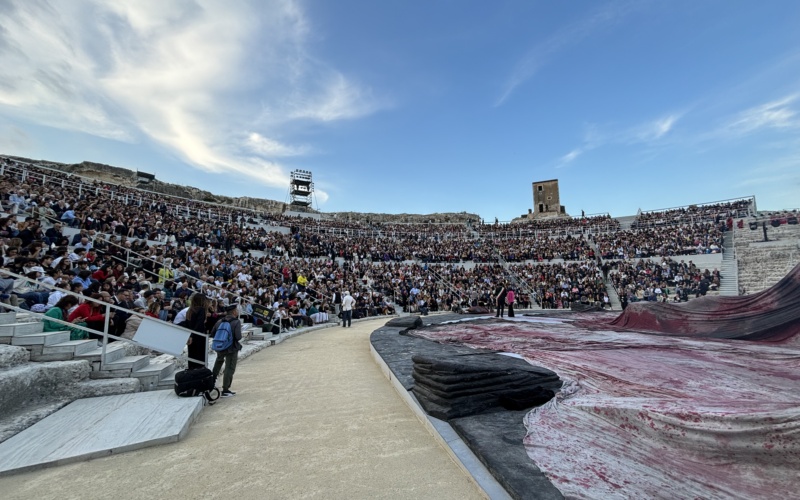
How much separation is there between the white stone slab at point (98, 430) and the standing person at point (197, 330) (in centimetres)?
84

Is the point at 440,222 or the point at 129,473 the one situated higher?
the point at 440,222

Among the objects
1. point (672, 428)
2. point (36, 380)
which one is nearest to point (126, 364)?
point (36, 380)

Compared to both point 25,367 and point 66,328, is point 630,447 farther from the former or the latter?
point 66,328

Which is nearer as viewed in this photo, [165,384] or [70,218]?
[165,384]

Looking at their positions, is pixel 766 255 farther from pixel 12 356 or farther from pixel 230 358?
pixel 12 356

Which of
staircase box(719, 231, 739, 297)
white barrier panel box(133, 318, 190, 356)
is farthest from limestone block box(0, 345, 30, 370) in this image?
staircase box(719, 231, 739, 297)

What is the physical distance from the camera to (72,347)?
16.6 ft

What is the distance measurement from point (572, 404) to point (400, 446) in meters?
1.94

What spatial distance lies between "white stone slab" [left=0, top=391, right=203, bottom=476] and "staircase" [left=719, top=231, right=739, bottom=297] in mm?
24250

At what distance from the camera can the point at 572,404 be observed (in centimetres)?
395

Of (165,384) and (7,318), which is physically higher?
(7,318)

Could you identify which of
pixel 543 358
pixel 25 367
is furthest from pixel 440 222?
pixel 25 367

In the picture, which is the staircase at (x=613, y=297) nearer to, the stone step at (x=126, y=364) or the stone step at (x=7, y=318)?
the stone step at (x=126, y=364)

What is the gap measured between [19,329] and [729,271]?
28394mm
